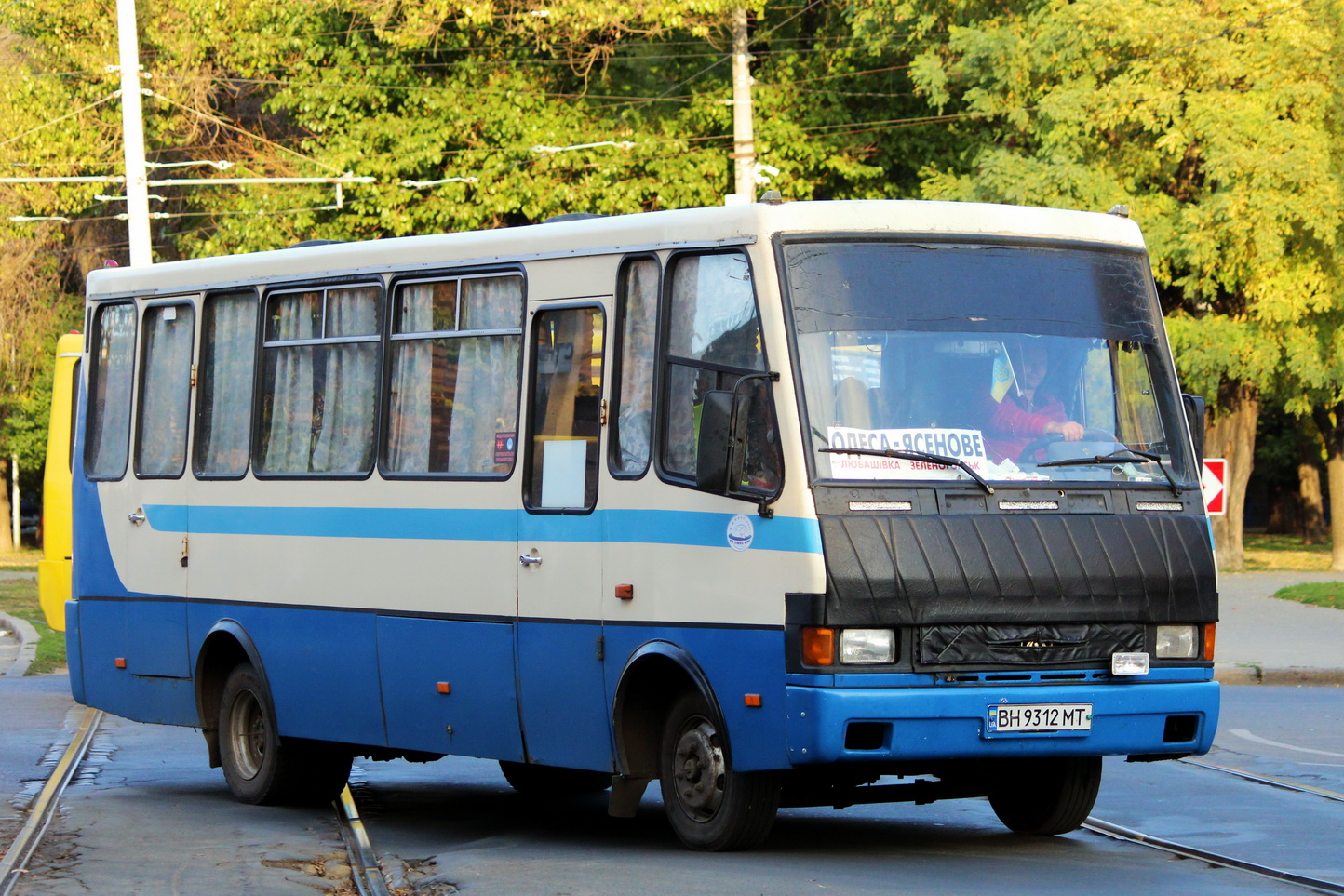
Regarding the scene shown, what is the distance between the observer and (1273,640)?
2134cm

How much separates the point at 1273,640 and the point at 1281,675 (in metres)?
2.58

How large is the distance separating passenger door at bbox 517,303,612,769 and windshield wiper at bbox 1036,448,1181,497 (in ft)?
6.54

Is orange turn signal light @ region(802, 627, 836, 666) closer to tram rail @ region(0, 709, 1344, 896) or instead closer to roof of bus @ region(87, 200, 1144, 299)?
roof of bus @ region(87, 200, 1144, 299)

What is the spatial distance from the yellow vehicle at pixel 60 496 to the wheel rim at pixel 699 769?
9505mm

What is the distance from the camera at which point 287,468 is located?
11.5 m

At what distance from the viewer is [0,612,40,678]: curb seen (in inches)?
788

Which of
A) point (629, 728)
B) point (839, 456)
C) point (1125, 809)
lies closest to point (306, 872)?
point (629, 728)

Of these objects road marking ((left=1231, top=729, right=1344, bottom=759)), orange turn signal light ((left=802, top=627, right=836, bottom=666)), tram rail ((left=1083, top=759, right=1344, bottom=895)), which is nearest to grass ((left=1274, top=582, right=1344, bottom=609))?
road marking ((left=1231, top=729, right=1344, bottom=759))

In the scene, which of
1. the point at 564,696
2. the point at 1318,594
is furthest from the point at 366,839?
the point at 1318,594

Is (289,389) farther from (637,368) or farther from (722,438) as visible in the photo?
(722,438)

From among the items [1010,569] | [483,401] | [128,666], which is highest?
[483,401]

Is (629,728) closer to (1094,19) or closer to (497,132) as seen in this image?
(1094,19)

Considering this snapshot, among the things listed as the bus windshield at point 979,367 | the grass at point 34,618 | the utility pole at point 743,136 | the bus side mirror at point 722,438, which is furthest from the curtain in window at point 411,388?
the utility pole at point 743,136

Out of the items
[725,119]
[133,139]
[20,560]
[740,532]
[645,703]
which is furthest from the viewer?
[20,560]
